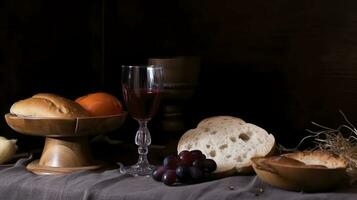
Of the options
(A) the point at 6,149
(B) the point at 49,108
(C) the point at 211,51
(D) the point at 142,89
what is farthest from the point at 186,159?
(C) the point at 211,51

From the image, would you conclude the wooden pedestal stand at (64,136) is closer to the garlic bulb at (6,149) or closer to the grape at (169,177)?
the garlic bulb at (6,149)

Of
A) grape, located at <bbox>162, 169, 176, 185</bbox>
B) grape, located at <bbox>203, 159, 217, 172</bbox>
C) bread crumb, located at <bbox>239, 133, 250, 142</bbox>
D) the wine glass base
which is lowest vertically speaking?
the wine glass base

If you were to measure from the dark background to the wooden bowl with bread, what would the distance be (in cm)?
19

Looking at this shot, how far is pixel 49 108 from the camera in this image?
98 cm

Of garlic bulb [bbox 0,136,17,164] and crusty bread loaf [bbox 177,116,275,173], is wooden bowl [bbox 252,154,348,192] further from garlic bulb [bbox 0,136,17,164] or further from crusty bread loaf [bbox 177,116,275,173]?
garlic bulb [bbox 0,136,17,164]

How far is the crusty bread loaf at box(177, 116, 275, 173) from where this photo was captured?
0.97 meters

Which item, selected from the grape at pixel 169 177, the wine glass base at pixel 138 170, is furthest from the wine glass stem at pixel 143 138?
the grape at pixel 169 177

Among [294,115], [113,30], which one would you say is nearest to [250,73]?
[294,115]

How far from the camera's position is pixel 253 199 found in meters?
0.82

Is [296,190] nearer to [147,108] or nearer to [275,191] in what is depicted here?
[275,191]

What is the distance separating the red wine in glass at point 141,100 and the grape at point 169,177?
12 cm

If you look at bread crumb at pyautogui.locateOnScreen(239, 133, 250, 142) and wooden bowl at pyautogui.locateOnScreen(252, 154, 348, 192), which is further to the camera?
bread crumb at pyautogui.locateOnScreen(239, 133, 250, 142)

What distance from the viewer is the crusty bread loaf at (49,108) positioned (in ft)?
A: 3.20

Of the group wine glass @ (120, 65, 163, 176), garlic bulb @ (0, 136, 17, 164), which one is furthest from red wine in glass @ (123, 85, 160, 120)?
garlic bulb @ (0, 136, 17, 164)
